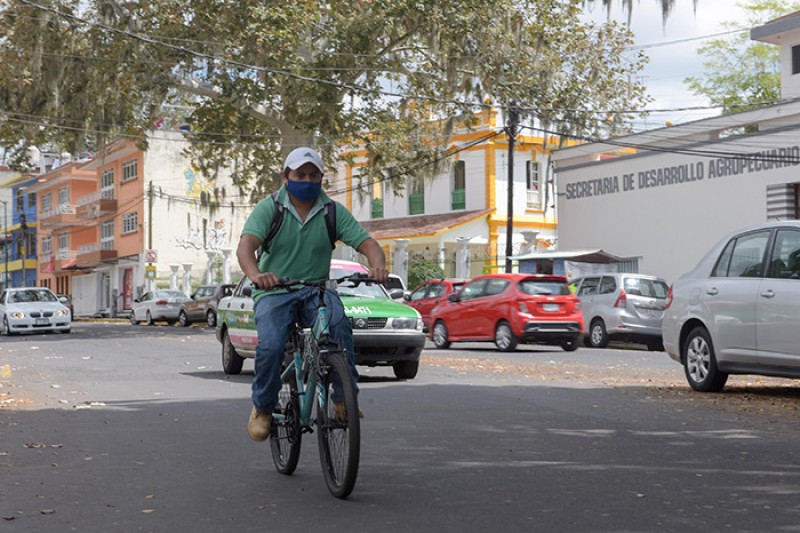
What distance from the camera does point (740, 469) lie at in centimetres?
795

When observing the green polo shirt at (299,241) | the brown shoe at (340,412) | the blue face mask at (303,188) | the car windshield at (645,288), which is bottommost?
the brown shoe at (340,412)

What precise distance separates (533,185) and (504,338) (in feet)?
94.2

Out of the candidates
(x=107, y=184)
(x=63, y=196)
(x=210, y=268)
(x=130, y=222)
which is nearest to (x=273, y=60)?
(x=210, y=268)

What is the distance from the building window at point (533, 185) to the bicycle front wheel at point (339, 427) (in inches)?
1819

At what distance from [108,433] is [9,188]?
100061mm

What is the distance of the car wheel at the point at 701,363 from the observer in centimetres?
1368

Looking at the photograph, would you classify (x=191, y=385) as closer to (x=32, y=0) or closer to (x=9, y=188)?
(x=32, y=0)

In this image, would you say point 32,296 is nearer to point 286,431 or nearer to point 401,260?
point 401,260

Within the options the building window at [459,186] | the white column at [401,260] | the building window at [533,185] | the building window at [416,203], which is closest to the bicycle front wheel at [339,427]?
the white column at [401,260]

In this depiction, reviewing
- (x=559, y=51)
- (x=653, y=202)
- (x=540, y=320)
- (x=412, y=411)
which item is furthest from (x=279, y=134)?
(x=412, y=411)

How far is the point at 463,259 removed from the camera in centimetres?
4716

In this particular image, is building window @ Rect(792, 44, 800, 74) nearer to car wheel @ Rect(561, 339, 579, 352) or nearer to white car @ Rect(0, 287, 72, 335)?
car wheel @ Rect(561, 339, 579, 352)

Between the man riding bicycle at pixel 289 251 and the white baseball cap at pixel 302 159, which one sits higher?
the white baseball cap at pixel 302 159

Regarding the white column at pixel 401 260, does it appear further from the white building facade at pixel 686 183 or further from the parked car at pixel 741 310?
the parked car at pixel 741 310
